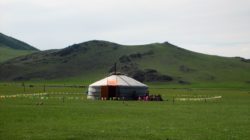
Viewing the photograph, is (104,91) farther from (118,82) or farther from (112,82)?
(118,82)

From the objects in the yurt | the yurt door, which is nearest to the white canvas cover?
the yurt

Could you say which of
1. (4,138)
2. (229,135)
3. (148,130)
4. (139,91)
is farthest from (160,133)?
(139,91)

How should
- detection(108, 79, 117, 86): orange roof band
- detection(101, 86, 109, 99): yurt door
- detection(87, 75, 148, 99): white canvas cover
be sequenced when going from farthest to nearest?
detection(108, 79, 117, 86): orange roof band → detection(87, 75, 148, 99): white canvas cover → detection(101, 86, 109, 99): yurt door

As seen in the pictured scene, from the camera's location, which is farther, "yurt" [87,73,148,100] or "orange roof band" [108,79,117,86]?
"orange roof band" [108,79,117,86]

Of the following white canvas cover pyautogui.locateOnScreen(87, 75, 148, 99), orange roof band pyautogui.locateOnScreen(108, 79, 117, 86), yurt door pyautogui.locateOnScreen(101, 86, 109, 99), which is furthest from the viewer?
orange roof band pyautogui.locateOnScreen(108, 79, 117, 86)

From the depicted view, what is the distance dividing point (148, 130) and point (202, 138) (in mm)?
3307

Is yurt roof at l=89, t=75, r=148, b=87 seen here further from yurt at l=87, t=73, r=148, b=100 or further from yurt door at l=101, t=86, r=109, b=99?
yurt door at l=101, t=86, r=109, b=99

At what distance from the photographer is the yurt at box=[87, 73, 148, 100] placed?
2512 inches

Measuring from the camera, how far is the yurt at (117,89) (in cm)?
6381

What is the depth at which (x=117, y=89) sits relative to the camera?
6388 cm

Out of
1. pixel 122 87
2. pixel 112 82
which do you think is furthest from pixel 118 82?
pixel 122 87

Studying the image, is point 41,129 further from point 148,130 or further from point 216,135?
point 216,135

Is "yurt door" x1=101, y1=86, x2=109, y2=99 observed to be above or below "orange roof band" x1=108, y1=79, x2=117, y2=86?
below

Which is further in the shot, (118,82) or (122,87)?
(118,82)
